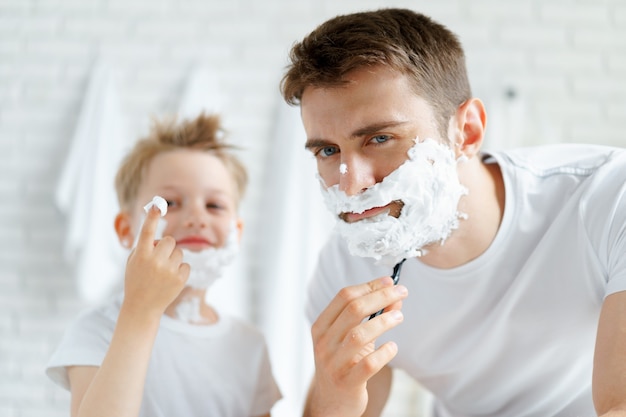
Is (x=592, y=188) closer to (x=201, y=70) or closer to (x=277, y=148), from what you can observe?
(x=277, y=148)

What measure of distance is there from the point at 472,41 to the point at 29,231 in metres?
1.52

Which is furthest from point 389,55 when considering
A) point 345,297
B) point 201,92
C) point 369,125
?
point 201,92

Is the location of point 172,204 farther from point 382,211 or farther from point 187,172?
point 382,211

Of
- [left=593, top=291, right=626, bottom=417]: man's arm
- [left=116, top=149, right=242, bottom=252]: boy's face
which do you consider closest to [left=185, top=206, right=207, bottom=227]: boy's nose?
[left=116, top=149, right=242, bottom=252]: boy's face

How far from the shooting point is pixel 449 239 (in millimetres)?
1118

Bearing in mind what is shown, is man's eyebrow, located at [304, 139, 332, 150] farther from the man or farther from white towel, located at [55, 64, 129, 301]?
white towel, located at [55, 64, 129, 301]

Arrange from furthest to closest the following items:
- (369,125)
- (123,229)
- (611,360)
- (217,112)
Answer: (217,112), (123,229), (369,125), (611,360)

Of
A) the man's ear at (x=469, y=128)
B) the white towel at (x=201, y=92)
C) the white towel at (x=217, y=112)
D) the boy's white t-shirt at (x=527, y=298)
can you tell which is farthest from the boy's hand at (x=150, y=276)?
the white towel at (x=201, y=92)

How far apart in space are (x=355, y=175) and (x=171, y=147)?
49cm

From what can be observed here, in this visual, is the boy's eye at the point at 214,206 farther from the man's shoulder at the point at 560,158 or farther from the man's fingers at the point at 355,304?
the man's shoulder at the point at 560,158

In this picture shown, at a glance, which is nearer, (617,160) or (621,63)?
(617,160)

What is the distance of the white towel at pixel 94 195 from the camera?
6.65 feet

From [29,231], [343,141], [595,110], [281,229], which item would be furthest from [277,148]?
[343,141]

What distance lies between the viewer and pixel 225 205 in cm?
130
